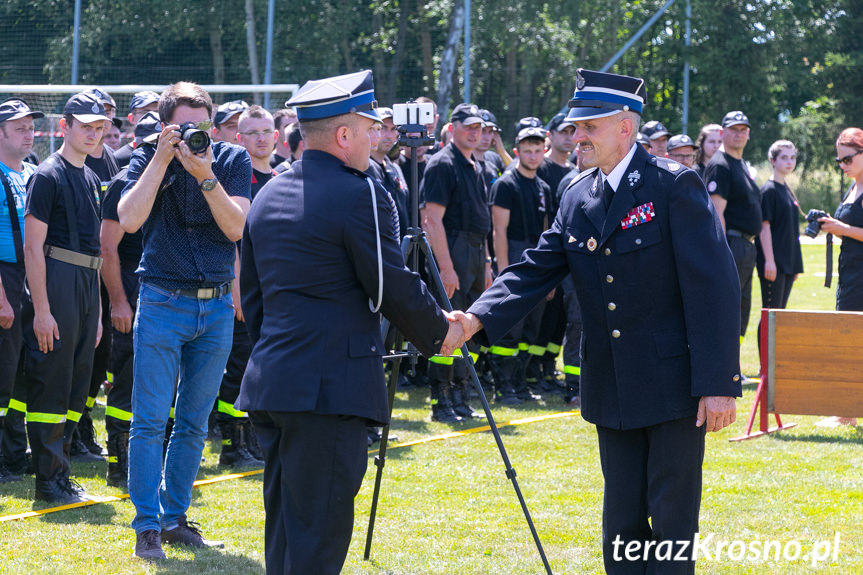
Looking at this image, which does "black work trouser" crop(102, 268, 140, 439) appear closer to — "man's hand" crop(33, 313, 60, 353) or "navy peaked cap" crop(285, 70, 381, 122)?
"man's hand" crop(33, 313, 60, 353)

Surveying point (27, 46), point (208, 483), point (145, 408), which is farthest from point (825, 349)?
point (27, 46)

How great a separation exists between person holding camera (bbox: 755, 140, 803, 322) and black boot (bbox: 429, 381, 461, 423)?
3.84 meters

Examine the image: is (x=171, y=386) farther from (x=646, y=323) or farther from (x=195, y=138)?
(x=646, y=323)

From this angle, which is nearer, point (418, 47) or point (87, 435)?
point (87, 435)

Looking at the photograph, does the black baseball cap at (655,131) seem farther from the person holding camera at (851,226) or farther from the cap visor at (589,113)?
the cap visor at (589,113)

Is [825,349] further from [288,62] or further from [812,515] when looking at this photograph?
Answer: [288,62]

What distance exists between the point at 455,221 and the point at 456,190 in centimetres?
26

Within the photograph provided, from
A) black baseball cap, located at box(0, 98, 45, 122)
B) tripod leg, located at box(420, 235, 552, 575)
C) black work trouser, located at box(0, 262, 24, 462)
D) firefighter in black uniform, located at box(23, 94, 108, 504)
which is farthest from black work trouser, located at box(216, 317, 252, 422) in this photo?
tripod leg, located at box(420, 235, 552, 575)

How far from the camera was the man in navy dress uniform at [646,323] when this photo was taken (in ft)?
12.4

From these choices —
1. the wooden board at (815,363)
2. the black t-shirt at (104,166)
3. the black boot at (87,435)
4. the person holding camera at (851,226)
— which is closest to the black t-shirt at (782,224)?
the person holding camera at (851,226)

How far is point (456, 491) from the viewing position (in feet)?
20.9

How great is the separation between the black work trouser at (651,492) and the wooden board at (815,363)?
4.08 meters

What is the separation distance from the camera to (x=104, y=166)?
22.8ft

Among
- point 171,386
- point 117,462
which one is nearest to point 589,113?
point 171,386
